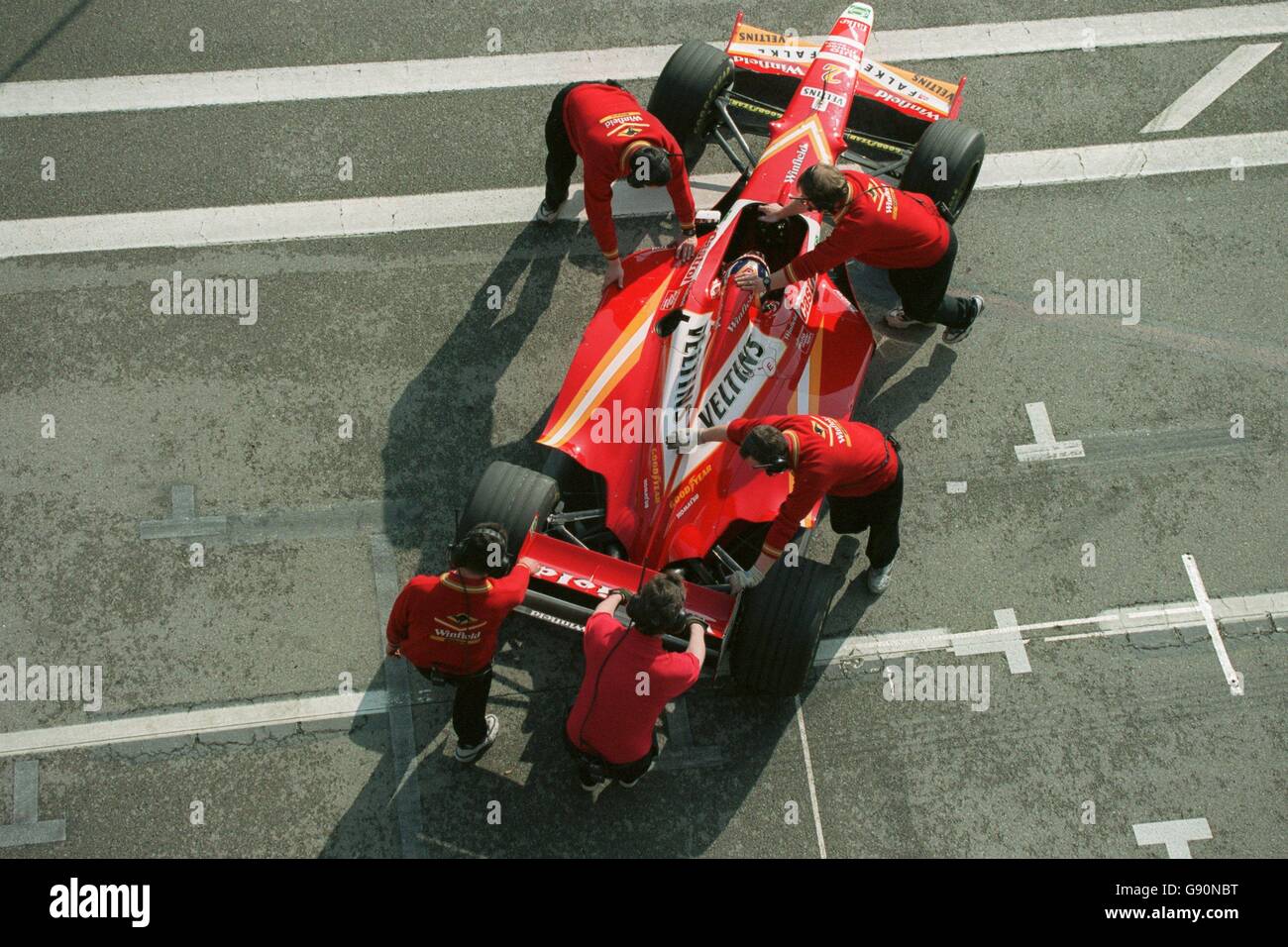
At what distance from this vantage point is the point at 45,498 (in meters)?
7.25

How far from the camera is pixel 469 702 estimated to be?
6148 mm

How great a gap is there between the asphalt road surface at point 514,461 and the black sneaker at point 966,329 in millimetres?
132

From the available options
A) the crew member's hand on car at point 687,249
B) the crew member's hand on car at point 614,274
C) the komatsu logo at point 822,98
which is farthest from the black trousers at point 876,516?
the komatsu logo at point 822,98

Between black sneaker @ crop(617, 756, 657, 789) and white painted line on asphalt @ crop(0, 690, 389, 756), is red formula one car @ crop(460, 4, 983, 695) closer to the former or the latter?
black sneaker @ crop(617, 756, 657, 789)

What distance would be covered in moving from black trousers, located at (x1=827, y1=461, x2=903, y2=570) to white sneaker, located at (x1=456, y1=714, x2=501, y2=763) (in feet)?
7.60

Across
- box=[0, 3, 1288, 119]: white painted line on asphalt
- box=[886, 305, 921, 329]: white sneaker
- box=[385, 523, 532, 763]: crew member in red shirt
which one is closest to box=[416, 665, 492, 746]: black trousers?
box=[385, 523, 532, 763]: crew member in red shirt

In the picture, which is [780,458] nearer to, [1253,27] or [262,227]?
[262,227]

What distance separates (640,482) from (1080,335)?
3601 mm

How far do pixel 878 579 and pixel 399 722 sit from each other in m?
3.00

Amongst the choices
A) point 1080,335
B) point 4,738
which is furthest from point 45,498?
point 1080,335

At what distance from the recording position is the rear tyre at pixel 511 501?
6359 millimetres

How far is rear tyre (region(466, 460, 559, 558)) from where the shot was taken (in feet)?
20.9

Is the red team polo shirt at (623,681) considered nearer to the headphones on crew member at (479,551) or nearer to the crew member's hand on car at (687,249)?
the headphones on crew member at (479,551)

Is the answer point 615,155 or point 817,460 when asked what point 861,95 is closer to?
point 615,155
